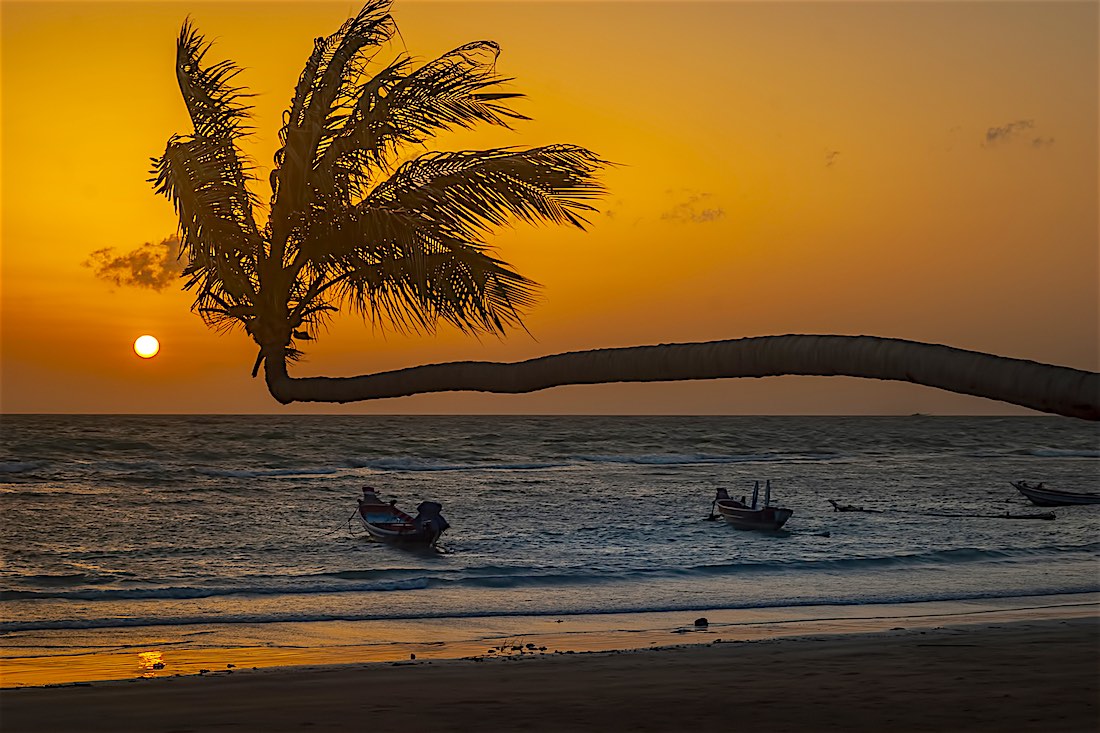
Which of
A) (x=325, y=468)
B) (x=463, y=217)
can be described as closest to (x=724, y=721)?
(x=463, y=217)

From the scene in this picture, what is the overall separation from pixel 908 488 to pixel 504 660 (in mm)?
41697

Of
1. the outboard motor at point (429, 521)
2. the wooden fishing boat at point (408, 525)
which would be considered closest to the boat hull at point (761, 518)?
the wooden fishing boat at point (408, 525)

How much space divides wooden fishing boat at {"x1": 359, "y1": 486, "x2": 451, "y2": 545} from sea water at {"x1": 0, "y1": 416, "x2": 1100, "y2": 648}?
1.42 ft

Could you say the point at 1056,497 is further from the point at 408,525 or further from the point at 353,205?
the point at 353,205

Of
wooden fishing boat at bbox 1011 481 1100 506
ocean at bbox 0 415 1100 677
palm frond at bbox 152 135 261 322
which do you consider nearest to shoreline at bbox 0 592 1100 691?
ocean at bbox 0 415 1100 677

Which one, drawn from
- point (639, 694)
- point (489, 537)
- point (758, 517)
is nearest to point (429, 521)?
point (489, 537)

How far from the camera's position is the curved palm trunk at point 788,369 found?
7.88 feet

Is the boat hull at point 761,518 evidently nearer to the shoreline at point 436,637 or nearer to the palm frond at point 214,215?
the shoreline at point 436,637

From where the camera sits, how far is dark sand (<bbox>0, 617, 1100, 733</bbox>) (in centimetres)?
1121

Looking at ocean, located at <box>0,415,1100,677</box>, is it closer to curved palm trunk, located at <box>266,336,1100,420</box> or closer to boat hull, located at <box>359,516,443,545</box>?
boat hull, located at <box>359,516,443,545</box>

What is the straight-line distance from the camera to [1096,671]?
1350 cm

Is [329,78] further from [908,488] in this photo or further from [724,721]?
[908,488]

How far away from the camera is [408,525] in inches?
1176

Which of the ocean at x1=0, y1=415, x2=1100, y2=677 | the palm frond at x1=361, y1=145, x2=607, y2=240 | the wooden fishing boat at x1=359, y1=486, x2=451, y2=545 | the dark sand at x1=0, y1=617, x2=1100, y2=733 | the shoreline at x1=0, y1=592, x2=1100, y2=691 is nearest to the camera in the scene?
the palm frond at x1=361, y1=145, x2=607, y2=240
